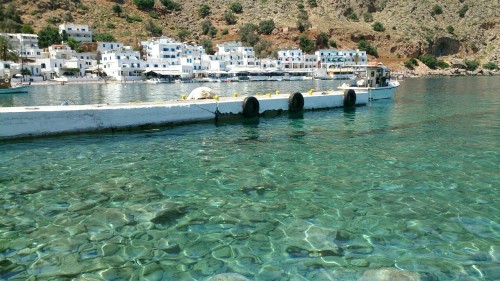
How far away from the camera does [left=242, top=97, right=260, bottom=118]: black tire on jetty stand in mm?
23438

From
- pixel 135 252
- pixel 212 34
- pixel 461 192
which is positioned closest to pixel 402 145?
pixel 461 192

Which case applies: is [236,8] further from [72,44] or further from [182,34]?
[72,44]

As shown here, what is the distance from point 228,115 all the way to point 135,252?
16.5 meters

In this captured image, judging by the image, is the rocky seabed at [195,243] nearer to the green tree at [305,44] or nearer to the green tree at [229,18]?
the green tree at [305,44]

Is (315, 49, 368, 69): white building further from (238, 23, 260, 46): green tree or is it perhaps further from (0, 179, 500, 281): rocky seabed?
(0, 179, 500, 281): rocky seabed

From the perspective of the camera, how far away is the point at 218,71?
101 meters

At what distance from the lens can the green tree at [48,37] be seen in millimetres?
108812

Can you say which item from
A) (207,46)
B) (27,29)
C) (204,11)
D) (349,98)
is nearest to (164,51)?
(207,46)

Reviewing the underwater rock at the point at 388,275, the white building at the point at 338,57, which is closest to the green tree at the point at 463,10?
the white building at the point at 338,57

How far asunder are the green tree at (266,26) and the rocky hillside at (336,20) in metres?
1.88

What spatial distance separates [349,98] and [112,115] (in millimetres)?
18616

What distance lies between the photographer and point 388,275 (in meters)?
5.73

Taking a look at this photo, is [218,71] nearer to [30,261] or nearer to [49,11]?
[49,11]

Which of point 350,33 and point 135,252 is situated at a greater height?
point 350,33
